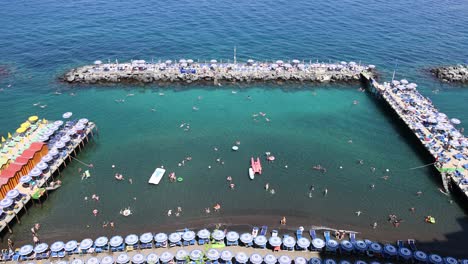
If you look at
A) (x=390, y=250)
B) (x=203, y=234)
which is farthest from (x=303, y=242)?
(x=203, y=234)

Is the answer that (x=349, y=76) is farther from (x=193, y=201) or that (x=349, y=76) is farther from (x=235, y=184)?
(x=193, y=201)

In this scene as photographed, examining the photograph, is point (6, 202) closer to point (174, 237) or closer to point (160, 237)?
point (160, 237)

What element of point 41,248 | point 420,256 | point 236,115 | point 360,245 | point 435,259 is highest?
point 236,115

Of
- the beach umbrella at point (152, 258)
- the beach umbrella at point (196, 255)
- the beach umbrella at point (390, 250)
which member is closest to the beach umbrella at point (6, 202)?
the beach umbrella at point (152, 258)

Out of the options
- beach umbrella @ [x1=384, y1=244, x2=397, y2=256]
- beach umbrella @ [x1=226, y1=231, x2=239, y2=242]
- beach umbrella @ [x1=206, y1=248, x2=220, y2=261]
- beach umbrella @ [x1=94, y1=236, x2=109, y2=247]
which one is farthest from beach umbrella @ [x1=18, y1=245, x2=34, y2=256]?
beach umbrella @ [x1=384, y1=244, x2=397, y2=256]

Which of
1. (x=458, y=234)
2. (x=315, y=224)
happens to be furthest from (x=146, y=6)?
(x=458, y=234)

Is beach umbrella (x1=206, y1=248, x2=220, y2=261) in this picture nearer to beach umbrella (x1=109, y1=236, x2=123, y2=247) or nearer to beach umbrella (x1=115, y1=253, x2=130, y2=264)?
beach umbrella (x1=115, y1=253, x2=130, y2=264)
